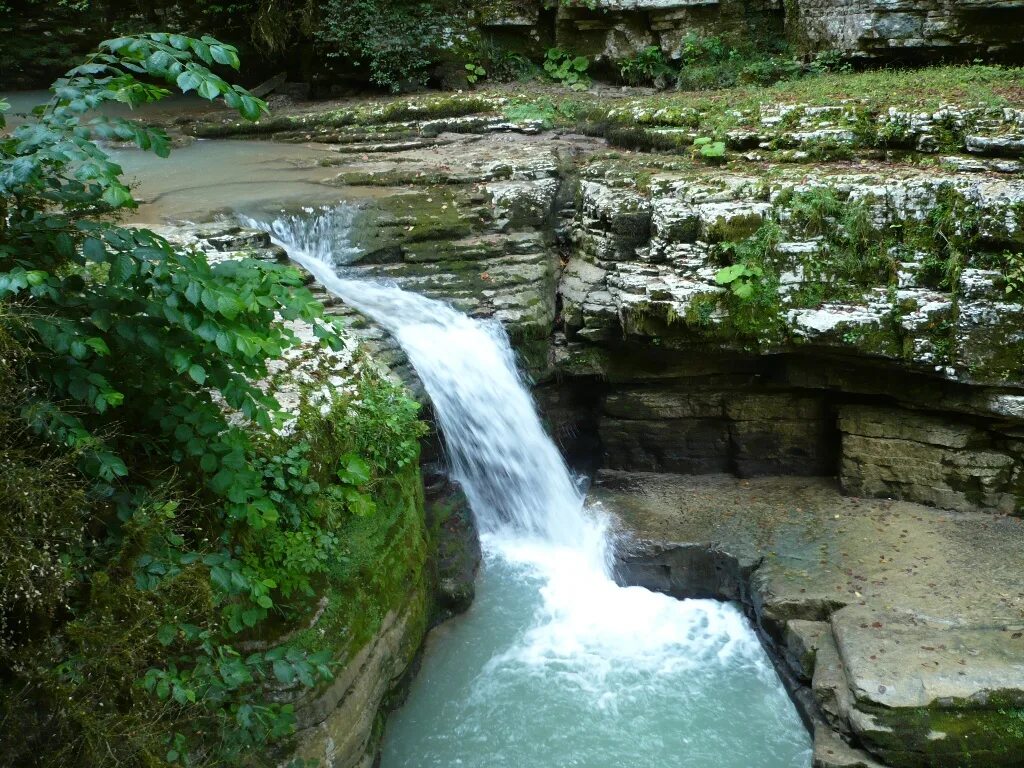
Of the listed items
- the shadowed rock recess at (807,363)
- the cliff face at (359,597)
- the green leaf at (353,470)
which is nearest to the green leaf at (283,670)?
the cliff face at (359,597)

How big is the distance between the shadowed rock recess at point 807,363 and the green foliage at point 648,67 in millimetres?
3376

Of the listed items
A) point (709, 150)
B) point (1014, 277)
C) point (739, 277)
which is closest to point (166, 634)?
point (739, 277)

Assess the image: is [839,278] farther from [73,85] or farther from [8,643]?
[8,643]

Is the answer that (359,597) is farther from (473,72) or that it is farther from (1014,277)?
(473,72)

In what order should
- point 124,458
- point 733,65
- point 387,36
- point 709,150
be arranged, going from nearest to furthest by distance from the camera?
point 124,458, point 709,150, point 733,65, point 387,36

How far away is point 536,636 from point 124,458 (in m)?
3.56

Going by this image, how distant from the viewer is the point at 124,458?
12.2 feet

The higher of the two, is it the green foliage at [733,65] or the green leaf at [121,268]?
the green foliage at [733,65]

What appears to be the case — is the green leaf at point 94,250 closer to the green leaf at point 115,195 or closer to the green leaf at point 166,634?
the green leaf at point 115,195

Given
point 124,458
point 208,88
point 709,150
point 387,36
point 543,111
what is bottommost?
point 124,458

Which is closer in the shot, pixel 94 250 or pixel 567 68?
pixel 94 250

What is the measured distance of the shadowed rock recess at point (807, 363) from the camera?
18.1 ft

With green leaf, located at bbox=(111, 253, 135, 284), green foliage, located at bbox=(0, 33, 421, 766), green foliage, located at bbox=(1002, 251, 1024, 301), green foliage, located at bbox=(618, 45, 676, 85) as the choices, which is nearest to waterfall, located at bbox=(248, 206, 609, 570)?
green foliage, located at bbox=(0, 33, 421, 766)

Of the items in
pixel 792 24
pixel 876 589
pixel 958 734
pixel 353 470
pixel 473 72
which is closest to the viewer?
pixel 353 470
